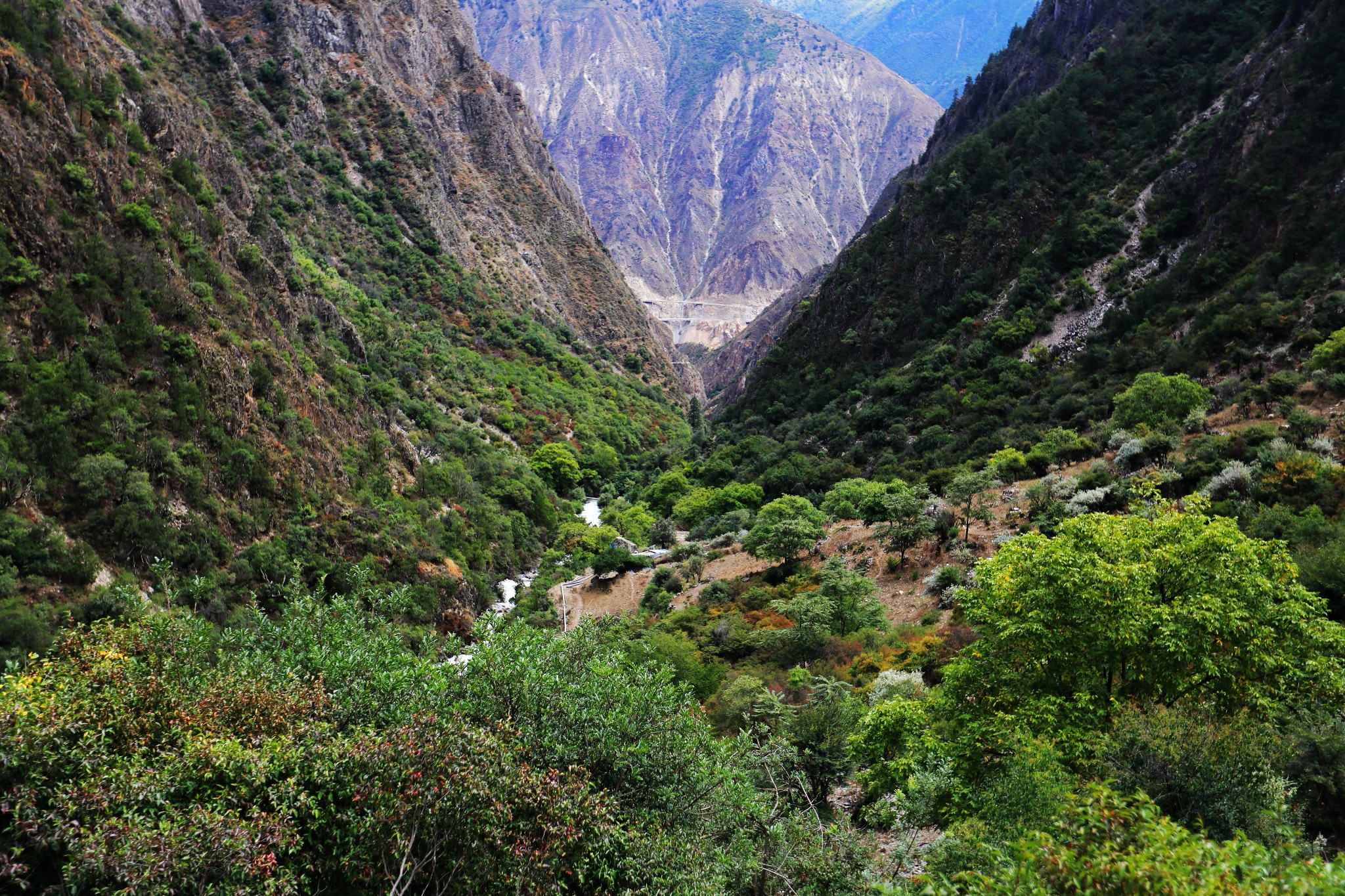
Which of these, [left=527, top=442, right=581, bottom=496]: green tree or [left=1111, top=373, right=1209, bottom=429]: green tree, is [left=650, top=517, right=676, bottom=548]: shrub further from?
[left=1111, top=373, right=1209, bottom=429]: green tree

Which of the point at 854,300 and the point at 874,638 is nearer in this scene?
the point at 874,638

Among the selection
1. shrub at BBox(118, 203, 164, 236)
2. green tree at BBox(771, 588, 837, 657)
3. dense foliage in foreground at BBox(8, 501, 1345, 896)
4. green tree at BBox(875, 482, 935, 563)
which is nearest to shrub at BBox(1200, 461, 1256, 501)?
green tree at BBox(875, 482, 935, 563)

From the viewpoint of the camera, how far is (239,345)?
3984 cm

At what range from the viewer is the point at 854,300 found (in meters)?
80.2

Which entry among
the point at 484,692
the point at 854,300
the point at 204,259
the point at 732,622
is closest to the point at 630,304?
the point at 854,300

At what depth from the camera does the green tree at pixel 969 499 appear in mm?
35625

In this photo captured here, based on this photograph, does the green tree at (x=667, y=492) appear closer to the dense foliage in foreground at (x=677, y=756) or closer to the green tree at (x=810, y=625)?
the green tree at (x=810, y=625)

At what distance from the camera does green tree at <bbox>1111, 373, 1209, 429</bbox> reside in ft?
124

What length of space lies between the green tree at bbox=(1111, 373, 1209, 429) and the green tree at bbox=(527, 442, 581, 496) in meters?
57.3

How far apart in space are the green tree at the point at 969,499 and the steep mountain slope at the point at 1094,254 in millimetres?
14269

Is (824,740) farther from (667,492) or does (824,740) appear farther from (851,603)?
(667,492)

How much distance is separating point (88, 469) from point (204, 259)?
16.6 meters

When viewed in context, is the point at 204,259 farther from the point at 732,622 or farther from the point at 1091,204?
the point at 1091,204

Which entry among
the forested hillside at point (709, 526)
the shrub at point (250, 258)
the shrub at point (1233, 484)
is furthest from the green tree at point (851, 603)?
the shrub at point (250, 258)
